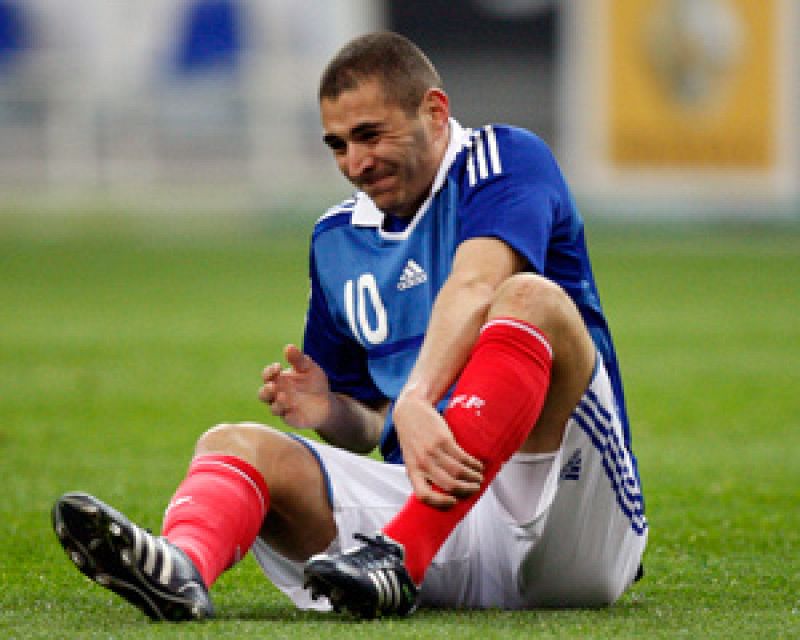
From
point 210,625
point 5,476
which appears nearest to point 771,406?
point 5,476

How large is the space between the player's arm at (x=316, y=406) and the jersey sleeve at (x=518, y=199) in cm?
54

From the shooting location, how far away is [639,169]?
84.1ft

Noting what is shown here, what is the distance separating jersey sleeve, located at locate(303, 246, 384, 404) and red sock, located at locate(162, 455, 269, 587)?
0.67 meters

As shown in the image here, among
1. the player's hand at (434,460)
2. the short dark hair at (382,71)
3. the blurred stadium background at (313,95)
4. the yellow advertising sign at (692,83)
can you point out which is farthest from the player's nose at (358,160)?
the yellow advertising sign at (692,83)

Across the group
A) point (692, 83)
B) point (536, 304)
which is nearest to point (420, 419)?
point (536, 304)

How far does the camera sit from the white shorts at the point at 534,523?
3424 millimetres

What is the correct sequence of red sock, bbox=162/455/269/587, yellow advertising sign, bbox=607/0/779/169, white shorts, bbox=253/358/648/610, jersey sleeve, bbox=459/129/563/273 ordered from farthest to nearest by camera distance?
yellow advertising sign, bbox=607/0/779/169 → jersey sleeve, bbox=459/129/563/273 → white shorts, bbox=253/358/648/610 → red sock, bbox=162/455/269/587

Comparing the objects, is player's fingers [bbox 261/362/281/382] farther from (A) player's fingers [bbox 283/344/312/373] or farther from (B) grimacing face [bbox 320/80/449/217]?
(B) grimacing face [bbox 320/80/449/217]

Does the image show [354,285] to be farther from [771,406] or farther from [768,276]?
[768,276]

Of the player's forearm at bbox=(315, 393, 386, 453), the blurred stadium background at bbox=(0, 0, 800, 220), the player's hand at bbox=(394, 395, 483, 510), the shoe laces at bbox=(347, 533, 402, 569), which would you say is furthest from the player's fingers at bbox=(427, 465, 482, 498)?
the blurred stadium background at bbox=(0, 0, 800, 220)

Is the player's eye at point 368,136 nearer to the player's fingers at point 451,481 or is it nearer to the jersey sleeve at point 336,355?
the jersey sleeve at point 336,355

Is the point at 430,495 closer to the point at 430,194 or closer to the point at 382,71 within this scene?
the point at 430,194

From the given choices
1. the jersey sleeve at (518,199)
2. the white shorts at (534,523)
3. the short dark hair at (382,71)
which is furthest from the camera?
the short dark hair at (382,71)

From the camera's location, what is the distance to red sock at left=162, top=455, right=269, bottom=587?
10.8 feet
